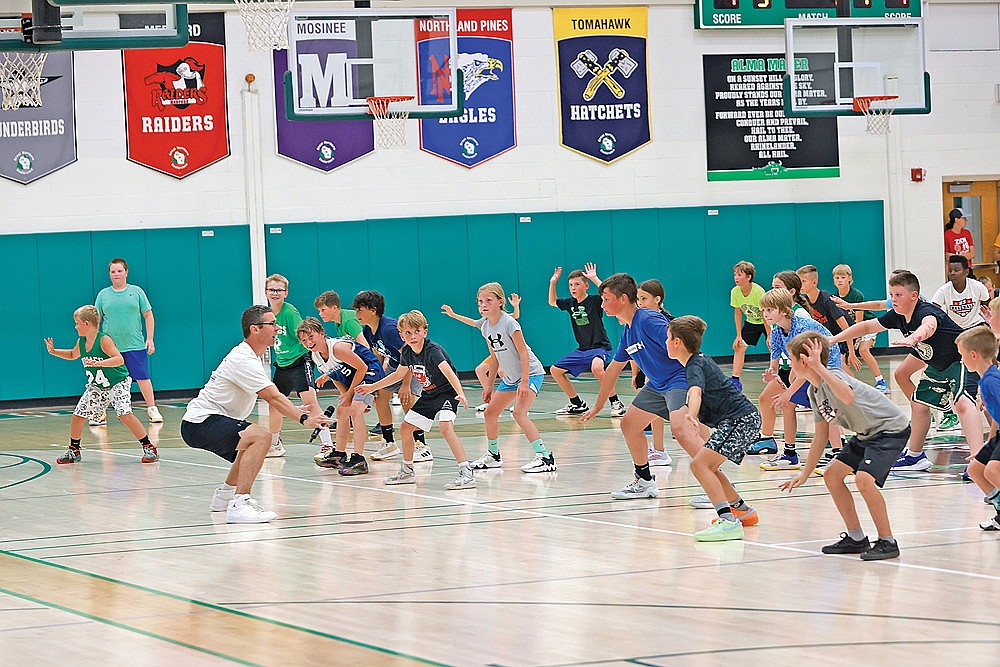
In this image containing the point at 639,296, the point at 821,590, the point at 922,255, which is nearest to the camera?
the point at 821,590

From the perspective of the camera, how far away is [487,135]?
69.5 ft

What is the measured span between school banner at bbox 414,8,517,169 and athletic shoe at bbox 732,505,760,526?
13234 mm

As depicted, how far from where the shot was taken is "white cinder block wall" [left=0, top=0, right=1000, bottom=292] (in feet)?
65.7

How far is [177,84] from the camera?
794 inches

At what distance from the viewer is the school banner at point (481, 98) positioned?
21062 millimetres

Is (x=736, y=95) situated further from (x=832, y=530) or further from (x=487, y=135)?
(x=832, y=530)

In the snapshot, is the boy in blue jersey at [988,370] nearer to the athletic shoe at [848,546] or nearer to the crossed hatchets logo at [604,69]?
the athletic shoe at [848,546]

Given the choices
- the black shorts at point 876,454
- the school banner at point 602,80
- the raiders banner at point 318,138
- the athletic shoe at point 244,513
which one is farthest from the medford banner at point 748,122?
the black shorts at point 876,454

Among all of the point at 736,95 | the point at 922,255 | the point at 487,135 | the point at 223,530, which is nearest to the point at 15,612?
the point at 223,530

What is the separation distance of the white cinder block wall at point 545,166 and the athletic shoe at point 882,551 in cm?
1435

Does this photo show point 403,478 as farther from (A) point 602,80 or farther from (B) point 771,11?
(B) point 771,11

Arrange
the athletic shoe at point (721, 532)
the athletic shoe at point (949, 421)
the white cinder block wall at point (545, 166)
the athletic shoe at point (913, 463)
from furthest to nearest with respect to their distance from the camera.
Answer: the white cinder block wall at point (545, 166)
the athletic shoe at point (949, 421)
the athletic shoe at point (913, 463)
the athletic shoe at point (721, 532)

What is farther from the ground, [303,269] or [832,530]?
[303,269]

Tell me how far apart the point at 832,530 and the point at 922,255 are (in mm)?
15430
